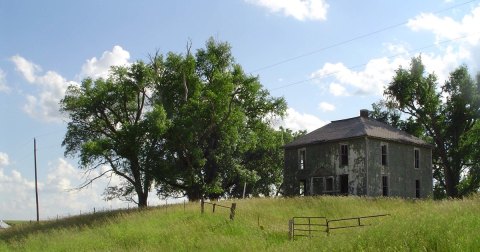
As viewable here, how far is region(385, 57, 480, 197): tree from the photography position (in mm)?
51312

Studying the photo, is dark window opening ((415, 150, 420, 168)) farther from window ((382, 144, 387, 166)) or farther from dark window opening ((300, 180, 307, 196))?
dark window opening ((300, 180, 307, 196))

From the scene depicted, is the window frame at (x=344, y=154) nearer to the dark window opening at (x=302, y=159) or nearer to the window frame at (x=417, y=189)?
the dark window opening at (x=302, y=159)

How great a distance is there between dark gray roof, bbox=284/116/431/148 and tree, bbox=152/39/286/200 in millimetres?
4680

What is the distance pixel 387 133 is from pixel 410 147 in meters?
2.75

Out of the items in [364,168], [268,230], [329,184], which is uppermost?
[364,168]

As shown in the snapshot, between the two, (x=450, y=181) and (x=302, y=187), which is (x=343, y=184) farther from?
Answer: (x=450, y=181)

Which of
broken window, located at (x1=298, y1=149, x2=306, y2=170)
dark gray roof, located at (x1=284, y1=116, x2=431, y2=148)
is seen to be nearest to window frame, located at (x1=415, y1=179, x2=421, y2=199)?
dark gray roof, located at (x1=284, y1=116, x2=431, y2=148)

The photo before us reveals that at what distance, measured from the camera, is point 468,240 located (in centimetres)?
1062

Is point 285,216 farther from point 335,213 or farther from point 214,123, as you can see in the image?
point 214,123

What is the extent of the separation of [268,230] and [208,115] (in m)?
19.4

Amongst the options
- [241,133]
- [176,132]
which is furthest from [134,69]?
[241,133]

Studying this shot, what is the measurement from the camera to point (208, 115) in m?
41.2

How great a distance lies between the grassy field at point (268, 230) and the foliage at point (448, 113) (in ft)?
68.0

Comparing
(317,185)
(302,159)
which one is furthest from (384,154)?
(302,159)
